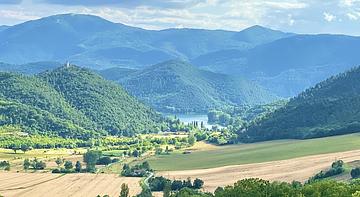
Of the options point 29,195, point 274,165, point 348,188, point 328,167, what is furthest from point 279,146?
point 348,188

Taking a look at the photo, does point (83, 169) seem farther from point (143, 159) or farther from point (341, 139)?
point (341, 139)

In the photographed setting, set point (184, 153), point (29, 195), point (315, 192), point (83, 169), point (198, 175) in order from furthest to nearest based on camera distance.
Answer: point (184, 153)
point (83, 169)
point (198, 175)
point (29, 195)
point (315, 192)

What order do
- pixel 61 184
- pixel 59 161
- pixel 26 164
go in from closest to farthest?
1. pixel 61 184
2. pixel 26 164
3. pixel 59 161

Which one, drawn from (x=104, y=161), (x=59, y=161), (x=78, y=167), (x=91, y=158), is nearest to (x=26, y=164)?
(x=59, y=161)

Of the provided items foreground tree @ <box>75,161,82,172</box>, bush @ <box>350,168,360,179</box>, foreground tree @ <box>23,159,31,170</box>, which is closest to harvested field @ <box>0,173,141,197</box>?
foreground tree @ <box>75,161,82,172</box>

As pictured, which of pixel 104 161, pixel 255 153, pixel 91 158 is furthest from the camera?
pixel 104 161

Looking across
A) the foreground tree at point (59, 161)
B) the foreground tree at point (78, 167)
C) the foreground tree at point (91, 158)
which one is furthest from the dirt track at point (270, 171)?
the foreground tree at point (59, 161)

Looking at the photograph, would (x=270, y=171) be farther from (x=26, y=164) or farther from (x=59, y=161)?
(x=26, y=164)
